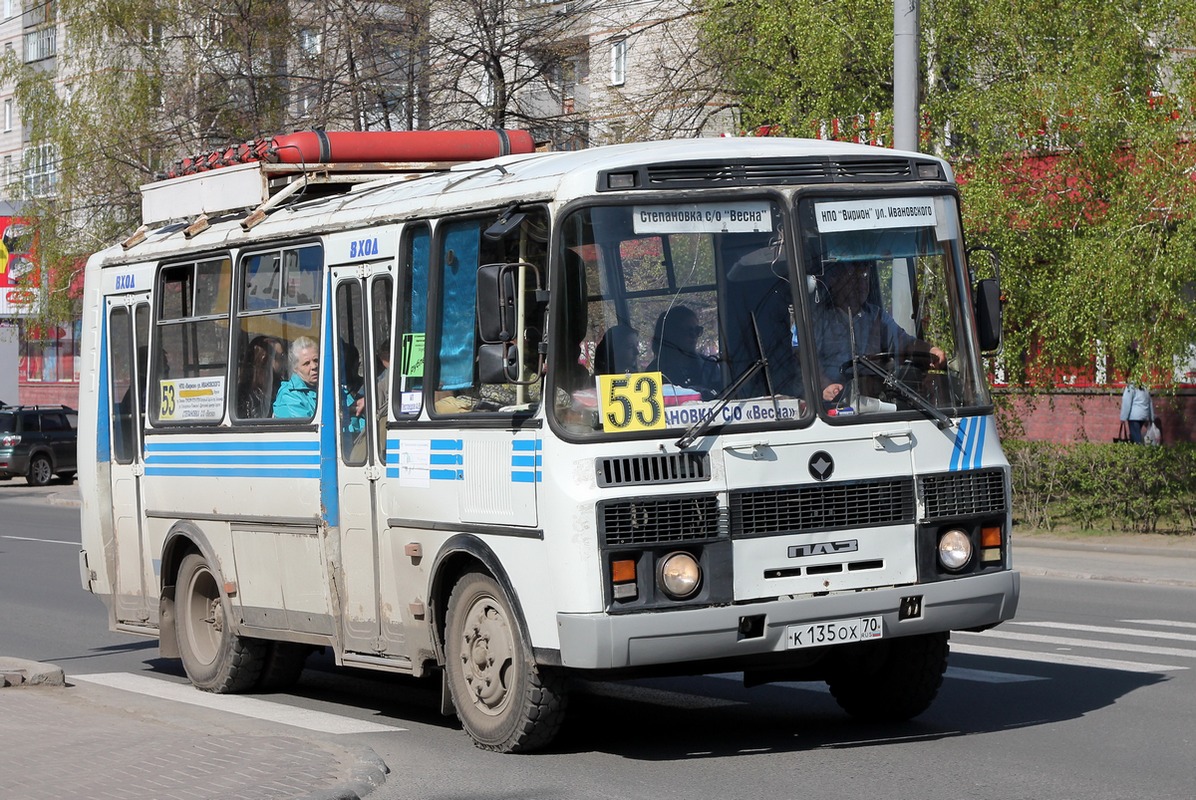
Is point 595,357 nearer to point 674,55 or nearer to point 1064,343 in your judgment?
point 1064,343

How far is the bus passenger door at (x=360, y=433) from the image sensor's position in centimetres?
980

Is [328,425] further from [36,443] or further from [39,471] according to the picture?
[39,471]

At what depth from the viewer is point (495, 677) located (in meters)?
8.77

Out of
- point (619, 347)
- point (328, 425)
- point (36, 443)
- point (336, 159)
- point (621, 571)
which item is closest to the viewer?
point (621, 571)

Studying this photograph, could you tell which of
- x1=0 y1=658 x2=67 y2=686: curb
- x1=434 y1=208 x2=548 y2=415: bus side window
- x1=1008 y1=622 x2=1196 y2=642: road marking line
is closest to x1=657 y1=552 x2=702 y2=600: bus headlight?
x1=434 y1=208 x2=548 y2=415: bus side window

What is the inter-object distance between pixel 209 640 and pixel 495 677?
3.69 metres

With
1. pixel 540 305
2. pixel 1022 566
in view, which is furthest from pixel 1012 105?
pixel 540 305

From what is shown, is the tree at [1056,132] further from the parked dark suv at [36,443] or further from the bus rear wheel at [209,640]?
the parked dark suv at [36,443]

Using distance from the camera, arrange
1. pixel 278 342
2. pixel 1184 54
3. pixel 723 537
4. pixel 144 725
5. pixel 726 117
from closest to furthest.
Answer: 1. pixel 723 537
2. pixel 144 725
3. pixel 278 342
4. pixel 1184 54
5. pixel 726 117

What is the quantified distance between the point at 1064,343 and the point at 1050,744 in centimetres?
1405

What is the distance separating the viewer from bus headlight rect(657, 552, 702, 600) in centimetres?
812

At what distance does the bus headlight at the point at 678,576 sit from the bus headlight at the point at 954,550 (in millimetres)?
1344

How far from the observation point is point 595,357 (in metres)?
8.29

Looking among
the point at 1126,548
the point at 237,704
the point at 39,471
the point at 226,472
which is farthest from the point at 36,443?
the point at 237,704
